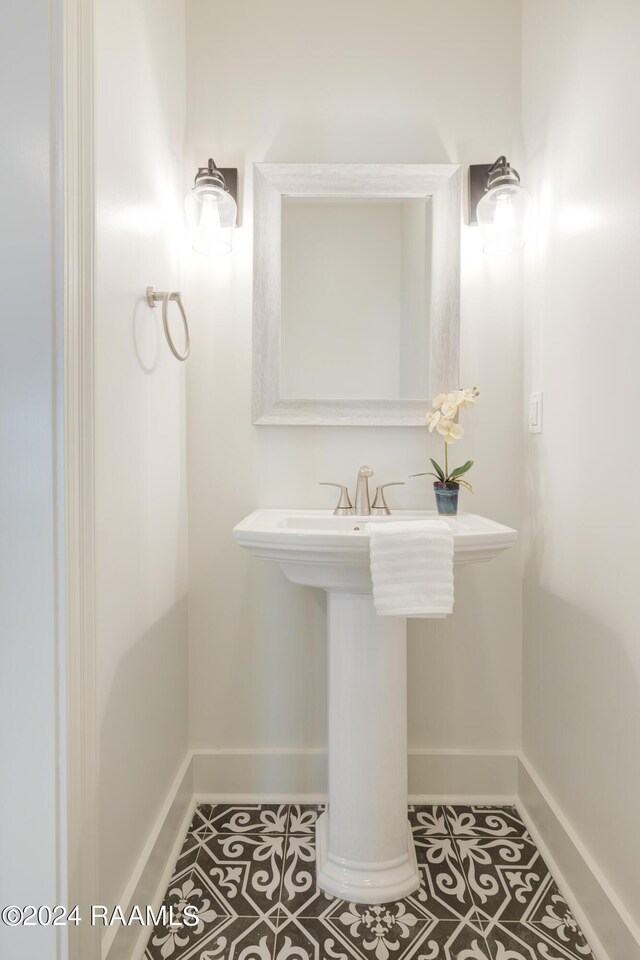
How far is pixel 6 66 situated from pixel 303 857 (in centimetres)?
174

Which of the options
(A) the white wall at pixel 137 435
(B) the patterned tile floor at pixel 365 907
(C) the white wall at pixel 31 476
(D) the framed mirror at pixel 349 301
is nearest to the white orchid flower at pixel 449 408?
(D) the framed mirror at pixel 349 301

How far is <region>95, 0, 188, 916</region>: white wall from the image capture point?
1.06 m

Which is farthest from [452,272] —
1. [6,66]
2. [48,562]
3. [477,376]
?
[48,562]

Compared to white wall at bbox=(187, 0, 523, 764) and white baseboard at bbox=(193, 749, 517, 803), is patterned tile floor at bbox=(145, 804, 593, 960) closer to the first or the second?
white baseboard at bbox=(193, 749, 517, 803)

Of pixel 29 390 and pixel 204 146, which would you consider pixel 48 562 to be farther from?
pixel 204 146

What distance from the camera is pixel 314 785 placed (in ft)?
5.59

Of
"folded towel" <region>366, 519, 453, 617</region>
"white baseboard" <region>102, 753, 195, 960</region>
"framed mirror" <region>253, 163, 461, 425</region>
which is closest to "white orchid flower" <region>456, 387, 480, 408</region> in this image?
"framed mirror" <region>253, 163, 461, 425</region>

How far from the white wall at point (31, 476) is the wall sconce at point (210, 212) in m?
0.72

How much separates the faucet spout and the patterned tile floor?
88 cm

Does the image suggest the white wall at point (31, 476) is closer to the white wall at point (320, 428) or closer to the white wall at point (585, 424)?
the white wall at point (320, 428)

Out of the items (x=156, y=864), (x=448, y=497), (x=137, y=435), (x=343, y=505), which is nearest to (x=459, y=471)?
(x=448, y=497)

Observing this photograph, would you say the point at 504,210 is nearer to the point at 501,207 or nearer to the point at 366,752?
the point at 501,207

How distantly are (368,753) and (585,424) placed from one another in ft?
2.99

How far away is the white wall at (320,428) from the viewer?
1697 mm
